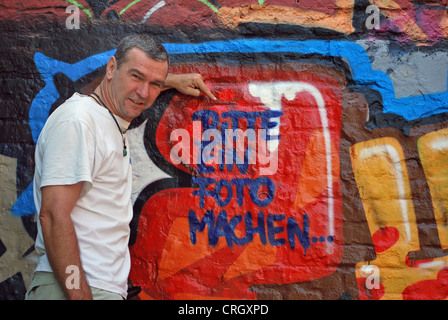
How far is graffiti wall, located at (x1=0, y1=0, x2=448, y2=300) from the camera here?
7.93 ft

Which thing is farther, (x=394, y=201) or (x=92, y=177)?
(x=394, y=201)

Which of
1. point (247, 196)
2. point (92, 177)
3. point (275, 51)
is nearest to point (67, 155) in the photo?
point (92, 177)

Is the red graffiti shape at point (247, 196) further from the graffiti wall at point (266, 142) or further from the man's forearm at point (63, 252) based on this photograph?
the man's forearm at point (63, 252)

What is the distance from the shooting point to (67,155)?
65.2 inches

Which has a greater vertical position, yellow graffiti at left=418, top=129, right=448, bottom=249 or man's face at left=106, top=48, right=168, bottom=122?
man's face at left=106, top=48, right=168, bottom=122

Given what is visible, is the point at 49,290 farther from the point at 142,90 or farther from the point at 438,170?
the point at 438,170

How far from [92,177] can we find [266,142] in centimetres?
110

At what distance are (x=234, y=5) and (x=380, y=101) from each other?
103 centimetres

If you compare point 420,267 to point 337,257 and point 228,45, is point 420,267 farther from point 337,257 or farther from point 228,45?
point 228,45

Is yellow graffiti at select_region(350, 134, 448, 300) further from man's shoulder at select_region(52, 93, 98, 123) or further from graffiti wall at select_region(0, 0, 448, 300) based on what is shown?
man's shoulder at select_region(52, 93, 98, 123)

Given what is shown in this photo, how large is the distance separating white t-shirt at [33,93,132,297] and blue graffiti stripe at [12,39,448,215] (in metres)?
0.74

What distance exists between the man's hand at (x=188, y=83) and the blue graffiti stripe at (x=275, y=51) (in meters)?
0.16

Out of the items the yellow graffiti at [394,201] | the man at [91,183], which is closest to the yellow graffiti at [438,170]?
the yellow graffiti at [394,201]

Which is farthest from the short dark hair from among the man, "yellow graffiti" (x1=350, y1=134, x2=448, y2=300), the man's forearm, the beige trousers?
"yellow graffiti" (x1=350, y1=134, x2=448, y2=300)
